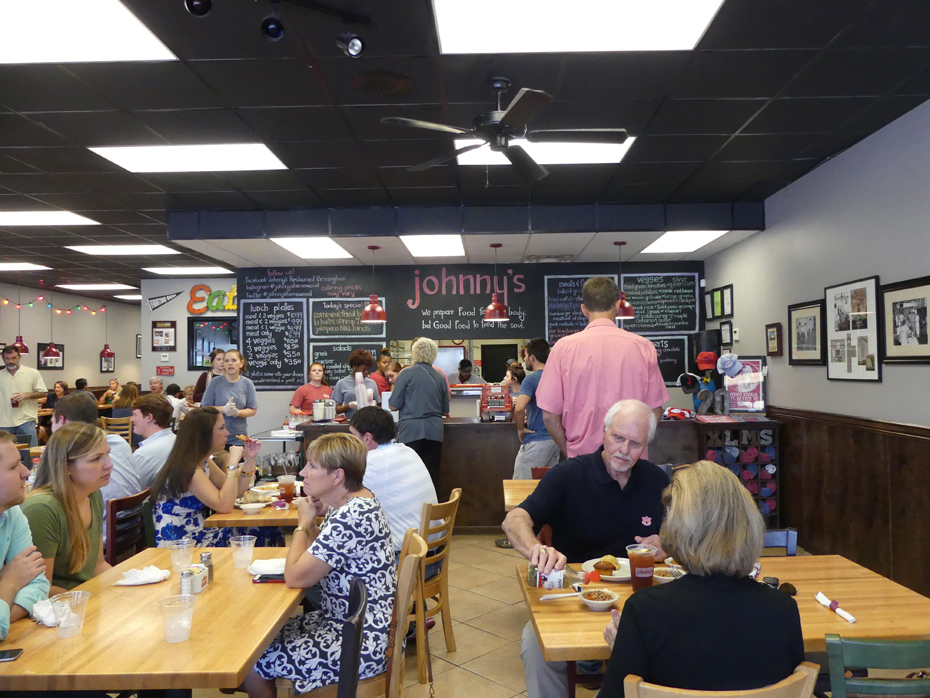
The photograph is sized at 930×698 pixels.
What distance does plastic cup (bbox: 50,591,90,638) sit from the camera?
1.85 metres

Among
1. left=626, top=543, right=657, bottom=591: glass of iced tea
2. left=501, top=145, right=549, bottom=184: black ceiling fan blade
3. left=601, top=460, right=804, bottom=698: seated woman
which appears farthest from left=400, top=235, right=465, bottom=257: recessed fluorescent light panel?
left=601, top=460, right=804, bottom=698: seated woman

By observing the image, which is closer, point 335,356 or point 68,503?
point 68,503

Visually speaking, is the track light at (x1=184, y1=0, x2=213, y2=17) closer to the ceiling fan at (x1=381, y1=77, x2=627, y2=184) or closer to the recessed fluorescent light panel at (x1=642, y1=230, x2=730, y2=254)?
Answer: the ceiling fan at (x1=381, y1=77, x2=627, y2=184)

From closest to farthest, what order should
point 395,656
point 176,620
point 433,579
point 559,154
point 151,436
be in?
point 176,620
point 395,656
point 433,579
point 151,436
point 559,154

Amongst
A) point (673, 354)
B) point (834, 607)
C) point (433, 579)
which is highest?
point (673, 354)

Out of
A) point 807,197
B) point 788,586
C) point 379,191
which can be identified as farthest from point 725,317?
point 788,586

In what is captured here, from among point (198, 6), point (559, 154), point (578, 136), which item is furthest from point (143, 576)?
point (559, 154)

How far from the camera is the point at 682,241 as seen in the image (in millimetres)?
7234

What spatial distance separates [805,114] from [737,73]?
907 mm

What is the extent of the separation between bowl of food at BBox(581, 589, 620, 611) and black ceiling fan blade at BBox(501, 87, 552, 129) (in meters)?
2.25

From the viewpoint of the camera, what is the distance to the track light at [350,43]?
319 cm

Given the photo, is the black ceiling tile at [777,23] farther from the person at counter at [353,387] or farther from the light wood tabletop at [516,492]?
the person at counter at [353,387]

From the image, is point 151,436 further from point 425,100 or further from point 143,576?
point 425,100

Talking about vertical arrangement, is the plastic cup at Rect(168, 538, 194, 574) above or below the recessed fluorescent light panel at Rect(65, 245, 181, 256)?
below
